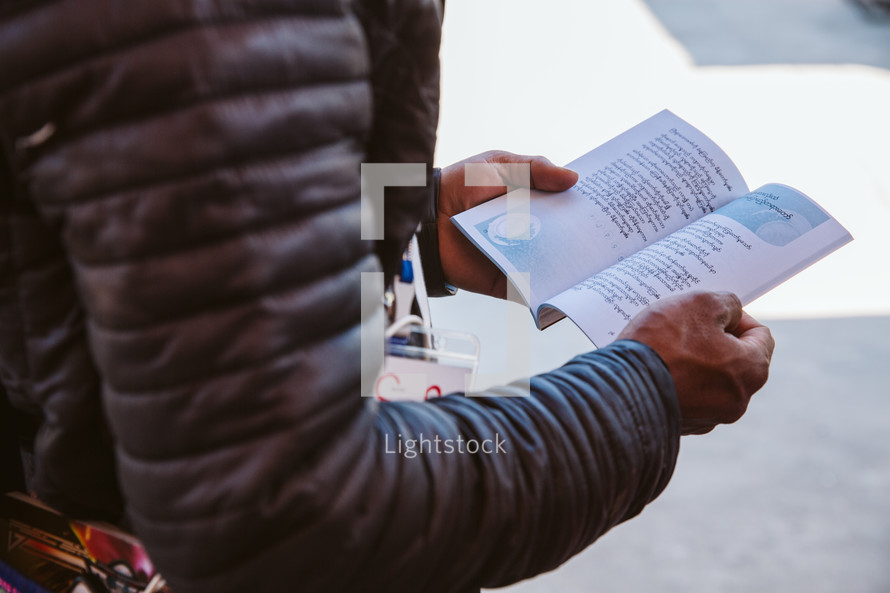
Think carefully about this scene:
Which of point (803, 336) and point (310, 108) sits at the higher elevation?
point (310, 108)

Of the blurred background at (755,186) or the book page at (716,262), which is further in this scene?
the blurred background at (755,186)

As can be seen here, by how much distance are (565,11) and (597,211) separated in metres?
3.44

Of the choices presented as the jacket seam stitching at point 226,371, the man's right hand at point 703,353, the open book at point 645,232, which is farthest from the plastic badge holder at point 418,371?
the jacket seam stitching at point 226,371

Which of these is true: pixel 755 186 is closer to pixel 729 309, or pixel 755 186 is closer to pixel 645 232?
pixel 645 232

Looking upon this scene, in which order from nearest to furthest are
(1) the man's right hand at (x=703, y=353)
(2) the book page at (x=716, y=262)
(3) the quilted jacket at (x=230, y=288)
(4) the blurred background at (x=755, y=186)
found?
1. (3) the quilted jacket at (x=230, y=288)
2. (1) the man's right hand at (x=703, y=353)
3. (2) the book page at (x=716, y=262)
4. (4) the blurred background at (x=755, y=186)

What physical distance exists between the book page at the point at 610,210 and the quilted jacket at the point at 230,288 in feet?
1.10

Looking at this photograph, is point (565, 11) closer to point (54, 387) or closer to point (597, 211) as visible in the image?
point (597, 211)

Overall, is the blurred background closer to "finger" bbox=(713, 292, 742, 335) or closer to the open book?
the open book

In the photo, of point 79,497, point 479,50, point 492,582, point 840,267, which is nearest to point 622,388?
point 492,582

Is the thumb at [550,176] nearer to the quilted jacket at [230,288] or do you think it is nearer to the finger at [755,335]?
the finger at [755,335]

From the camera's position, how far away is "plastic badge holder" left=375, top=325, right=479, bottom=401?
88cm

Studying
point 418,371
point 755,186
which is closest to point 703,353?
point 418,371

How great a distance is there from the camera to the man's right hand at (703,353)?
0.62m

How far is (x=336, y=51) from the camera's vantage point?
0.38m
